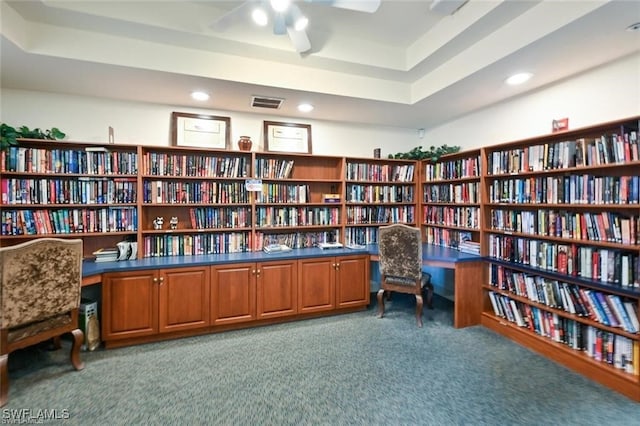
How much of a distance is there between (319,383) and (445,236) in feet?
8.58

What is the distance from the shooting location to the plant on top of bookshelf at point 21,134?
103 inches

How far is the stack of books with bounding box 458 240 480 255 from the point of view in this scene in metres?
3.33

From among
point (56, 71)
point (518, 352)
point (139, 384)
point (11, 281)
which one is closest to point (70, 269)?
point (11, 281)

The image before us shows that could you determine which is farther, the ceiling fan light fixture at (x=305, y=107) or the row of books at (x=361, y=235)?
the row of books at (x=361, y=235)

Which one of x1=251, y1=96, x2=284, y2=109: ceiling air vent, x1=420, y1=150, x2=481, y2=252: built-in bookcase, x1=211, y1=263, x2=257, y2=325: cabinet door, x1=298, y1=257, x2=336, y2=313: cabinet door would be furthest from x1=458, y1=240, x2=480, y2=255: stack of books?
x1=251, y1=96, x2=284, y2=109: ceiling air vent

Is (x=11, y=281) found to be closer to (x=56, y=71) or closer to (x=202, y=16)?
(x=56, y=71)

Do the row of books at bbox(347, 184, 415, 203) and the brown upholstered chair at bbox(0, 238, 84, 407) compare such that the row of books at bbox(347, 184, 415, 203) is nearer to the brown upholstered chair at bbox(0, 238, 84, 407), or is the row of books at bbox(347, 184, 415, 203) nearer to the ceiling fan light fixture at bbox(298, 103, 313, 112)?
the ceiling fan light fixture at bbox(298, 103, 313, 112)

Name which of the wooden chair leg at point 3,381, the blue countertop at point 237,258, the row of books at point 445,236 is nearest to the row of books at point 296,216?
the blue countertop at point 237,258

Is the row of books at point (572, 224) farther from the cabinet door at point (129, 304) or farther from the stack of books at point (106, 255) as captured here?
the stack of books at point (106, 255)

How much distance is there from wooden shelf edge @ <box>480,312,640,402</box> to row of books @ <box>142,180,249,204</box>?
3.07m

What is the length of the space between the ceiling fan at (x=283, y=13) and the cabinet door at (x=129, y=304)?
2.27 metres

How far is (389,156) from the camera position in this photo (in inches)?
166

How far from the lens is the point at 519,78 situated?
274 centimetres

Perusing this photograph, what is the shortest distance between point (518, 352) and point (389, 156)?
2.72m
